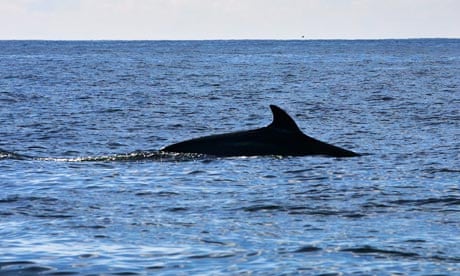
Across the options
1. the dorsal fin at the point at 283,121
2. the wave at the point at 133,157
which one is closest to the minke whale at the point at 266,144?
the dorsal fin at the point at 283,121

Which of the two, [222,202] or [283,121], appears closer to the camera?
[222,202]

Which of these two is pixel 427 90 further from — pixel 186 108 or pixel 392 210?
pixel 392 210

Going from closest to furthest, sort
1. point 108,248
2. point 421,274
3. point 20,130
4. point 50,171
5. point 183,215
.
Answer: point 421,274 < point 108,248 < point 183,215 < point 50,171 < point 20,130

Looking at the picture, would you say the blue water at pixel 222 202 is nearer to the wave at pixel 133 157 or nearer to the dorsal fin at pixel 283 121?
the wave at pixel 133 157

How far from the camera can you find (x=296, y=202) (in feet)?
50.2

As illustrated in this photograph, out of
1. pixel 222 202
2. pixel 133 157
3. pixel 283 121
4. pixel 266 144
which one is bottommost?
pixel 133 157

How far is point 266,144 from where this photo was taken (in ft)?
65.7

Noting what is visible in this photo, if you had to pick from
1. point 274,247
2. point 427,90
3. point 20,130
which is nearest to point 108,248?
point 274,247

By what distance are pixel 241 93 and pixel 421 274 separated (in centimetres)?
4157

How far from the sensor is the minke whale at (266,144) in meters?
19.9

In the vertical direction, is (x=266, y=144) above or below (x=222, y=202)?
above

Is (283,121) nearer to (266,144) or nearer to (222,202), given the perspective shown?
(266,144)

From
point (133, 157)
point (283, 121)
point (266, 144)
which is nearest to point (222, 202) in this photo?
point (283, 121)

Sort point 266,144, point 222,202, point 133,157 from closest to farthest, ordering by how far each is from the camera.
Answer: point 222,202
point 266,144
point 133,157
